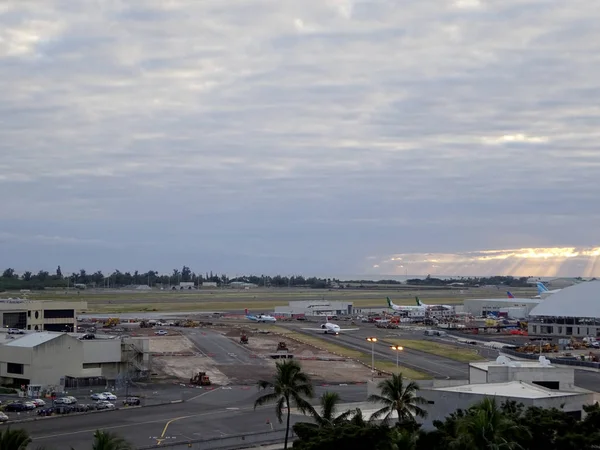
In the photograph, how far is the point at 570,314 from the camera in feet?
463

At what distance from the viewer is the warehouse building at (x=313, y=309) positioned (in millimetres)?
183275

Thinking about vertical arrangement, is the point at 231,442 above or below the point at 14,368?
below

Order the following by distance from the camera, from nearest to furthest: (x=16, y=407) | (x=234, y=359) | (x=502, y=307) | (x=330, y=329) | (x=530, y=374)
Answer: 1. (x=530, y=374)
2. (x=16, y=407)
3. (x=234, y=359)
4. (x=330, y=329)
5. (x=502, y=307)

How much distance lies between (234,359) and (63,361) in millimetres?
26483

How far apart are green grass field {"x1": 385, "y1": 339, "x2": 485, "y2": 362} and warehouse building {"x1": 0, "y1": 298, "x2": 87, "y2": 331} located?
155 ft

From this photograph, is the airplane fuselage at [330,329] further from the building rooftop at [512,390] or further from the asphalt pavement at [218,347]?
the building rooftop at [512,390]

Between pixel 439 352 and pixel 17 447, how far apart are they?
85.3 metres

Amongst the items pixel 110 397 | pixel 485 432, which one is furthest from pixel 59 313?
pixel 485 432

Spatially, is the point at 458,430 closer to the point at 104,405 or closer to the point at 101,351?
the point at 104,405

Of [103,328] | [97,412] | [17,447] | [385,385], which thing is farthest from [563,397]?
[103,328]

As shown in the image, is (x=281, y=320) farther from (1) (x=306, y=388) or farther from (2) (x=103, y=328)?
(1) (x=306, y=388)

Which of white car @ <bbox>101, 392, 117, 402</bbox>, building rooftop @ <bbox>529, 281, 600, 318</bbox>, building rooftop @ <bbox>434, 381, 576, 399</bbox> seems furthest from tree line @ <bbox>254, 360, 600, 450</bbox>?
building rooftop @ <bbox>529, 281, 600, 318</bbox>

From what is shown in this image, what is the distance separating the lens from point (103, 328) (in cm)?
13688

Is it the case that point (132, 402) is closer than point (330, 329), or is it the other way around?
point (132, 402)
